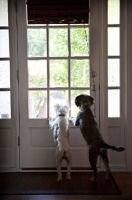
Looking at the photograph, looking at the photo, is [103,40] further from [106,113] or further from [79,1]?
[106,113]

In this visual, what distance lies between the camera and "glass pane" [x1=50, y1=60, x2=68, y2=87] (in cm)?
336

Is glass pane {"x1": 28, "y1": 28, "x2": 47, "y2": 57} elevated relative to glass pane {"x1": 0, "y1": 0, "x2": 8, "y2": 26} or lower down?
lower down

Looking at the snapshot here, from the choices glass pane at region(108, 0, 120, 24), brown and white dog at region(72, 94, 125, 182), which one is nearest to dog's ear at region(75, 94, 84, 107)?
brown and white dog at region(72, 94, 125, 182)

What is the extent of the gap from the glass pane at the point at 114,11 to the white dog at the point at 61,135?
1180 mm

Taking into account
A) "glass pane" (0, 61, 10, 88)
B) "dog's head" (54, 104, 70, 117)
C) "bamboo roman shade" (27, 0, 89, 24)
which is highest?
"bamboo roman shade" (27, 0, 89, 24)

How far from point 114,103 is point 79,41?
863mm

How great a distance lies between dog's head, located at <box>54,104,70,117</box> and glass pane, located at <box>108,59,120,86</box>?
63cm

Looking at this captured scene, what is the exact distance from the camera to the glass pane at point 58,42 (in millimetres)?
3332

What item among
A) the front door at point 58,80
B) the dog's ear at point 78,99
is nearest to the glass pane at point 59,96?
the front door at point 58,80

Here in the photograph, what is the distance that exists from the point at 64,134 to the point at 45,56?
3.24 feet

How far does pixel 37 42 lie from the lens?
334 centimetres

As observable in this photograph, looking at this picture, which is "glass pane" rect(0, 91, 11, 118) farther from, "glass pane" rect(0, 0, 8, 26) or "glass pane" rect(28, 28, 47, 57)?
"glass pane" rect(0, 0, 8, 26)

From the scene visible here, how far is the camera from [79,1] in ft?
10.6

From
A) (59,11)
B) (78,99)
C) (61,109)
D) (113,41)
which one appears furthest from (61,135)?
(59,11)
